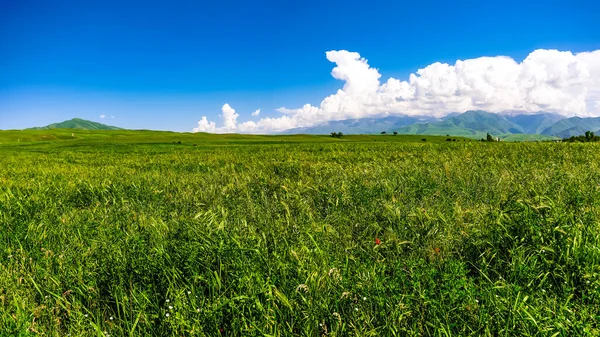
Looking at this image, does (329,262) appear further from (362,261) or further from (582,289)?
(582,289)

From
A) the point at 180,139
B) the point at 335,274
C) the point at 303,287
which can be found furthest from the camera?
the point at 180,139

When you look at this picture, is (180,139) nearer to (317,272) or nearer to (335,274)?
(317,272)

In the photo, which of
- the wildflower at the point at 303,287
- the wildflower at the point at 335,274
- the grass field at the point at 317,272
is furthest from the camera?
the wildflower at the point at 335,274

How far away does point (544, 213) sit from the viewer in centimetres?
418

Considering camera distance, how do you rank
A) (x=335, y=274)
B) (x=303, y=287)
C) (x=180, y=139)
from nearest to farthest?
1. (x=303, y=287)
2. (x=335, y=274)
3. (x=180, y=139)

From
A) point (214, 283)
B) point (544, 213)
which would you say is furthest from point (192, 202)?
point (544, 213)

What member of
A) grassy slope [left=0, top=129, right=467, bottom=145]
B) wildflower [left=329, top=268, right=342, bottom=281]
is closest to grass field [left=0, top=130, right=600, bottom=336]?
wildflower [left=329, top=268, right=342, bottom=281]


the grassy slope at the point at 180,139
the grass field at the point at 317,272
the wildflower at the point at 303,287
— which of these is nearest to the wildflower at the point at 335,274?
the grass field at the point at 317,272

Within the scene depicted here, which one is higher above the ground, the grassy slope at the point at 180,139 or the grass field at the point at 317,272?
the grassy slope at the point at 180,139

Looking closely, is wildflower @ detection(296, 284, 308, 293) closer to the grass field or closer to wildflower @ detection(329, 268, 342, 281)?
the grass field

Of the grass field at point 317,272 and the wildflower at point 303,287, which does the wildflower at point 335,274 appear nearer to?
the grass field at point 317,272

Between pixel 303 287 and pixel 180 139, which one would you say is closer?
pixel 303 287

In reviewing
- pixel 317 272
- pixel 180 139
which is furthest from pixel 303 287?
pixel 180 139

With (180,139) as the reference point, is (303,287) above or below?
below
